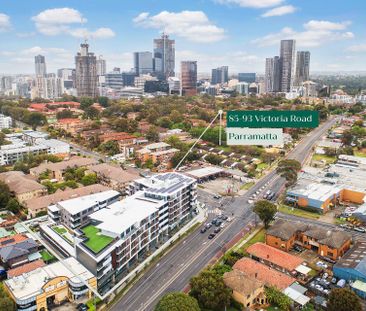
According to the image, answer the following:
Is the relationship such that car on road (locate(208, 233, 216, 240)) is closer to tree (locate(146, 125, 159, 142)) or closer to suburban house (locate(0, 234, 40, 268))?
suburban house (locate(0, 234, 40, 268))

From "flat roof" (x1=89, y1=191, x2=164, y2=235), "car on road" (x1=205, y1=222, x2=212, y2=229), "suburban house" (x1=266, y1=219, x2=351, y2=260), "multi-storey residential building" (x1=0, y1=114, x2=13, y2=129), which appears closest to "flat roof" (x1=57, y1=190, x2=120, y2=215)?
"flat roof" (x1=89, y1=191, x2=164, y2=235)

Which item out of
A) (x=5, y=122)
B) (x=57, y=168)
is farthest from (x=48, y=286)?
(x=5, y=122)

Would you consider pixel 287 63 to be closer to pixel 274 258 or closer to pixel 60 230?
pixel 274 258

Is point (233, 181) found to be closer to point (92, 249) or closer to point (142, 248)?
point (142, 248)

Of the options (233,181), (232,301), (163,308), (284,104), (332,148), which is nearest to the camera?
(163,308)

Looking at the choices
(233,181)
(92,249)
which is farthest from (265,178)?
(92,249)

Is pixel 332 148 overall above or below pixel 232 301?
above

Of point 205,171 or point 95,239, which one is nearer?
point 95,239
